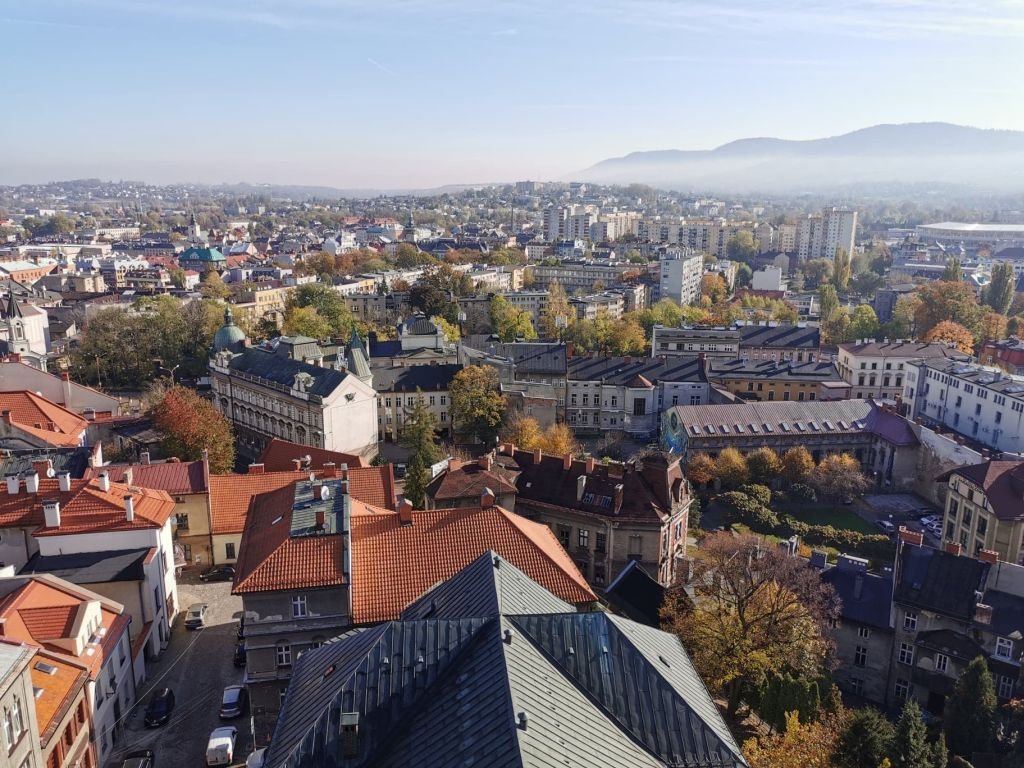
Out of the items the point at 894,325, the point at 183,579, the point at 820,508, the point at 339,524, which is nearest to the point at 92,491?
the point at 183,579

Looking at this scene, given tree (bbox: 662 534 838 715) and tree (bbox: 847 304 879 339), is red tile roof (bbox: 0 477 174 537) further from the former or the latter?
tree (bbox: 847 304 879 339)

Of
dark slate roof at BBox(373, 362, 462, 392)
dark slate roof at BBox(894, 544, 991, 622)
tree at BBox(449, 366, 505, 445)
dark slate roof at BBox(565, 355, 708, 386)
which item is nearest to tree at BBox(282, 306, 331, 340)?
dark slate roof at BBox(373, 362, 462, 392)

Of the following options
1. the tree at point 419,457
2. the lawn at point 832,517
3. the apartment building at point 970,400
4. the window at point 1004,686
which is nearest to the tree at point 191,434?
the tree at point 419,457

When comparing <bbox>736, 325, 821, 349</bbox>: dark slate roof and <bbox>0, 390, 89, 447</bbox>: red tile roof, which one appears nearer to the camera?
<bbox>0, 390, 89, 447</bbox>: red tile roof

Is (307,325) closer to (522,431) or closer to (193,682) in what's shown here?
(522,431)

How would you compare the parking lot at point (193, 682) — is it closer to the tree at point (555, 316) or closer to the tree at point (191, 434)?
the tree at point (191, 434)
